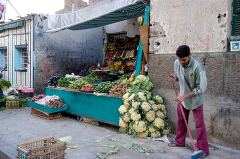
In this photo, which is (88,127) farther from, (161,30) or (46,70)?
(46,70)

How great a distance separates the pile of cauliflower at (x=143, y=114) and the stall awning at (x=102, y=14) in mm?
2214

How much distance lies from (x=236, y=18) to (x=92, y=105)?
4386 millimetres

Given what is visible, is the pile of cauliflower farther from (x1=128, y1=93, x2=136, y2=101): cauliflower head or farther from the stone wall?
the stone wall

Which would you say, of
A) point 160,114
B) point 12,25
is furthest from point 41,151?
point 12,25

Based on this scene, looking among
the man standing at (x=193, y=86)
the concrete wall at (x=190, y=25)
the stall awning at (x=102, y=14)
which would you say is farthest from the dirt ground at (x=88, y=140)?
the stall awning at (x=102, y=14)

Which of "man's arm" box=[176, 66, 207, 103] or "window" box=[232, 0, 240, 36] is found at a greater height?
"window" box=[232, 0, 240, 36]

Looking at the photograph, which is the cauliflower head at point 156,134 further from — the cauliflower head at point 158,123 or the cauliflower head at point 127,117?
the cauliflower head at point 127,117

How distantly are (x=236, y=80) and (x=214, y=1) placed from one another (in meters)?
1.68

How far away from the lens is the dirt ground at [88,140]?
16.7 feet

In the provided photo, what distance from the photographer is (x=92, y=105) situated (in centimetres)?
770

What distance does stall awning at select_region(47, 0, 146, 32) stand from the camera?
716 cm

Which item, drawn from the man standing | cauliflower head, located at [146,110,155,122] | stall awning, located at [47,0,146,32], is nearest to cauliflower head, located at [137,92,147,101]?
cauliflower head, located at [146,110,155,122]

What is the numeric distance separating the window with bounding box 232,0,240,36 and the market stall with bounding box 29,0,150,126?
7.15ft

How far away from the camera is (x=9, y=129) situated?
724 centimetres
